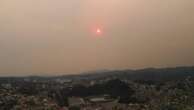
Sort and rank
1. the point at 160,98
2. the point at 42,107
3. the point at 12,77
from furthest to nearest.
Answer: the point at 12,77, the point at 160,98, the point at 42,107

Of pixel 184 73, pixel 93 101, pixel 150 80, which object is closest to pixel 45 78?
pixel 93 101

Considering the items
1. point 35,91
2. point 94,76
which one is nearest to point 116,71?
point 94,76

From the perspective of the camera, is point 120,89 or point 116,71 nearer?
point 120,89

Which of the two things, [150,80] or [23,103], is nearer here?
[23,103]

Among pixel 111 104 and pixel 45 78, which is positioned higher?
Answer: pixel 45 78

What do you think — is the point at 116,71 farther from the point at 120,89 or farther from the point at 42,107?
the point at 42,107

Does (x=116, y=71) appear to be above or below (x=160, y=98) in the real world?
above

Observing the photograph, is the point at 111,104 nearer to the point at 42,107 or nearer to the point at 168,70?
the point at 42,107

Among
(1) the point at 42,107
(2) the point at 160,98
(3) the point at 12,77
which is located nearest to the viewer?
(1) the point at 42,107
